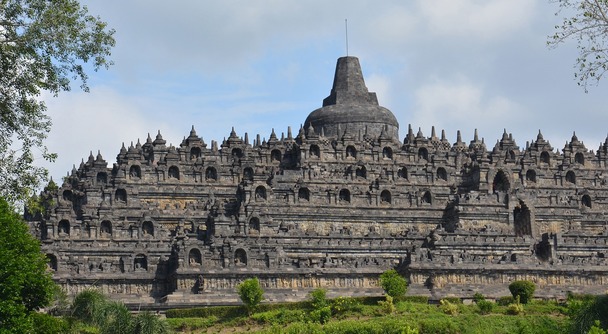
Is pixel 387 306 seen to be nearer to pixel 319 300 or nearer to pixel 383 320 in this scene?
pixel 383 320

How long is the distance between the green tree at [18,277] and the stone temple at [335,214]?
75.6 ft

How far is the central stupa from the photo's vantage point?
11312cm

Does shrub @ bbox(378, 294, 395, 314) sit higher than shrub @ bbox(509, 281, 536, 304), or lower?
lower

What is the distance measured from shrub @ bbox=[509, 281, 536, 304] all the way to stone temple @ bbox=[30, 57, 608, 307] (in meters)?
4.67

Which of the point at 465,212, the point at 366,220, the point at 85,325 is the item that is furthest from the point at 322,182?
the point at 85,325

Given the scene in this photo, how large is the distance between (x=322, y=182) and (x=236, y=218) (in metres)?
10.0

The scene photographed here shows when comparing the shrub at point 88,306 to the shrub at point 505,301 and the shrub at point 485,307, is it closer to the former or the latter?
the shrub at point 485,307

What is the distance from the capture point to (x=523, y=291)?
81750 mm

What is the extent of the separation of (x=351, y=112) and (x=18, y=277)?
193ft

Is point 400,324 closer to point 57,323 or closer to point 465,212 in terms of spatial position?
point 57,323

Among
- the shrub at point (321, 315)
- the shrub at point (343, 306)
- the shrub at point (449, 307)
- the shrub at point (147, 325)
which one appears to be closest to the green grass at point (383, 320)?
the shrub at point (343, 306)

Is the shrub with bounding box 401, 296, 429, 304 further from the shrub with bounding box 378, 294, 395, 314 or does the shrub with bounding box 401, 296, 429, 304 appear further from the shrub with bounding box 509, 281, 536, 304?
the shrub with bounding box 509, 281, 536, 304

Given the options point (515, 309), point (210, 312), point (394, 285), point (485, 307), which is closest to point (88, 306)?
point (210, 312)

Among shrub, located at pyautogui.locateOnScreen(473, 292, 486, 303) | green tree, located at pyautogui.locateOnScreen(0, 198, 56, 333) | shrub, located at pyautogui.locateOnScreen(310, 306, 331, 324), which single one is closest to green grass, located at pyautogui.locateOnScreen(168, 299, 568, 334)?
shrub, located at pyautogui.locateOnScreen(310, 306, 331, 324)
